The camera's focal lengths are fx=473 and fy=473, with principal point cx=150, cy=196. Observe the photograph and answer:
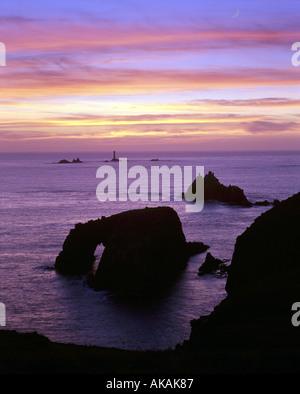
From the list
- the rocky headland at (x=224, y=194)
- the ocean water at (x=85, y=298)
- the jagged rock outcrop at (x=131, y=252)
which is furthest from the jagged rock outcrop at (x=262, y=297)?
the rocky headland at (x=224, y=194)

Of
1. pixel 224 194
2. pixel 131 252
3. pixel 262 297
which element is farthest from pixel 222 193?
pixel 262 297

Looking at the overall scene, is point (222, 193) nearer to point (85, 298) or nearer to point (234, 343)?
point (85, 298)

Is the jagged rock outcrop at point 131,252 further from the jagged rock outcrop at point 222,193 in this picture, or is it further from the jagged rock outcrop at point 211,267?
the jagged rock outcrop at point 222,193

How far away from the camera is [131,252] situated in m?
56.4

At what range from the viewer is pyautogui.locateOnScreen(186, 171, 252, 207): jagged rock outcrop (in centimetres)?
13550

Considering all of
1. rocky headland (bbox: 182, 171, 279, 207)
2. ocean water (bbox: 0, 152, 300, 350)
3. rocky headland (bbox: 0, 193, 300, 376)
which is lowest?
ocean water (bbox: 0, 152, 300, 350)

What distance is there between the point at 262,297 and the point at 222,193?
11148 centimetres

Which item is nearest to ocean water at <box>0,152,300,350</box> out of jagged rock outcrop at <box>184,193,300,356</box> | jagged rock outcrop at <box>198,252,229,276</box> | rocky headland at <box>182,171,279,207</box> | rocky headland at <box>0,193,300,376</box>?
jagged rock outcrop at <box>198,252,229,276</box>

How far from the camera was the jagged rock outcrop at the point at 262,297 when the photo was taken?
24.0 meters

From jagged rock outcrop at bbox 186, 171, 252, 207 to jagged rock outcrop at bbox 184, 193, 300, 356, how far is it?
3597 inches

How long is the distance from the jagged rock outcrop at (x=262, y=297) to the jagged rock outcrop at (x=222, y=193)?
9135 centimetres

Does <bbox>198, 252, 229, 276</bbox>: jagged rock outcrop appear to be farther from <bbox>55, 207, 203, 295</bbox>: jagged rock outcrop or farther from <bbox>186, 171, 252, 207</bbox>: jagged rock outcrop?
<bbox>186, 171, 252, 207</bbox>: jagged rock outcrop

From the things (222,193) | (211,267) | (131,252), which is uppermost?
(222,193)
